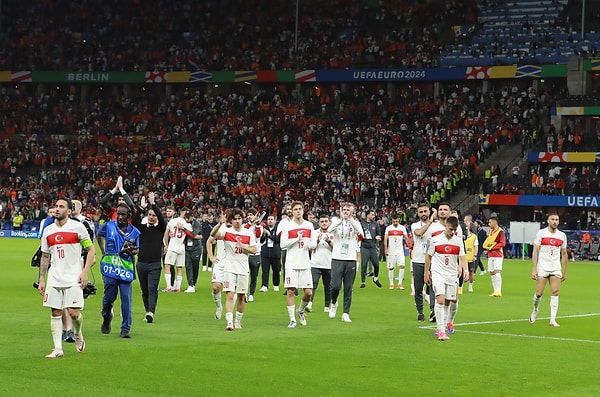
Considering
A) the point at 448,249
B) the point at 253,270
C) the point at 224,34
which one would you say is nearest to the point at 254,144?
the point at 224,34

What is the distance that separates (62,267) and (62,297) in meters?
0.43

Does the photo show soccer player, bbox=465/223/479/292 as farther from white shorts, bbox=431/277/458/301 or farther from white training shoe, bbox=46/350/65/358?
white training shoe, bbox=46/350/65/358

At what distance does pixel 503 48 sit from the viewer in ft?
235

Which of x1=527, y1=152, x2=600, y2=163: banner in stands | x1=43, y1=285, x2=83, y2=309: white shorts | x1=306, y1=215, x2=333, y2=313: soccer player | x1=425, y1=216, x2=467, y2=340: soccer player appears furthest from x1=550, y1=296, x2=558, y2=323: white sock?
x1=527, y1=152, x2=600, y2=163: banner in stands

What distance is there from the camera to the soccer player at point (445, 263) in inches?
767

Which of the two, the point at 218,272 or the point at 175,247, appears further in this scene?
the point at 175,247

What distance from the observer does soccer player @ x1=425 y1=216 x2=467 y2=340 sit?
19484mm

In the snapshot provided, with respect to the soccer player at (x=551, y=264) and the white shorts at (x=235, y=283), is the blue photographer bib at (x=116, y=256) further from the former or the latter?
the soccer player at (x=551, y=264)

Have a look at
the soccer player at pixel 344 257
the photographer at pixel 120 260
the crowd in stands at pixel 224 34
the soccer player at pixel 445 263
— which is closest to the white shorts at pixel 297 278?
the soccer player at pixel 344 257

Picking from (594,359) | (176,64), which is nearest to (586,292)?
(594,359)

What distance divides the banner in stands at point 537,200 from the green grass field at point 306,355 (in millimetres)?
34827

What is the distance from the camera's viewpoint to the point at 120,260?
18.8 meters

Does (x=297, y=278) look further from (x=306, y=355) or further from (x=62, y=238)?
(x=62, y=238)

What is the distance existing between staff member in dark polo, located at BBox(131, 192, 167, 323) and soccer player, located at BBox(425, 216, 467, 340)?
17.2 ft
